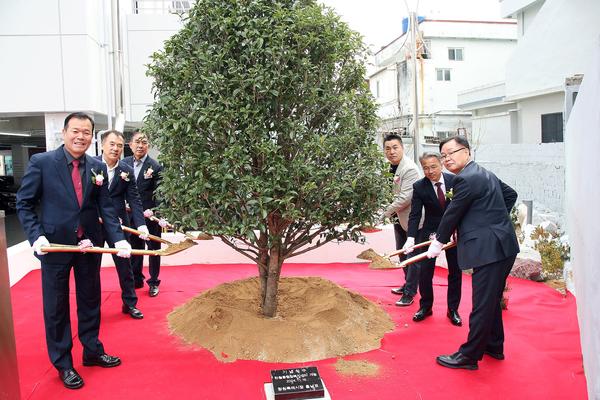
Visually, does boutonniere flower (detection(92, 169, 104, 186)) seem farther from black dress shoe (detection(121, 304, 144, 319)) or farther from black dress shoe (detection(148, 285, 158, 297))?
black dress shoe (detection(148, 285, 158, 297))

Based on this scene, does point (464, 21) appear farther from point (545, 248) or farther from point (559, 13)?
point (545, 248)

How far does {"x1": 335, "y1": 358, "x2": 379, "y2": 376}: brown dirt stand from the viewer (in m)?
3.64

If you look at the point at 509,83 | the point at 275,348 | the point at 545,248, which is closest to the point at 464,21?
the point at 509,83

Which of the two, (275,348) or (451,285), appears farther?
(451,285)

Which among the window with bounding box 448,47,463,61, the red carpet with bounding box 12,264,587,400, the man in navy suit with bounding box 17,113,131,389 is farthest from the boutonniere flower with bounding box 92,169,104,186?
the window with bounding box 448,47,463,61

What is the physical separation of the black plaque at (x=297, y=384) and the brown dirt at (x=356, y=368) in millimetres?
411

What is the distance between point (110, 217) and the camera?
3.89 m

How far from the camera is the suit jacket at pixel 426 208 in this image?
4.84 meters

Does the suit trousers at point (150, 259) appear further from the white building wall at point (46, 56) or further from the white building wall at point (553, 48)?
the white building wall at point (553, 48)

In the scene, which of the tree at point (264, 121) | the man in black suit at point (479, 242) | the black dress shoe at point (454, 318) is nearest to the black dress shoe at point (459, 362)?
the man in black suit at point (479, 242)

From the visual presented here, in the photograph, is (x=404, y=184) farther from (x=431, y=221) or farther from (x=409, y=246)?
(x=409, y=246)

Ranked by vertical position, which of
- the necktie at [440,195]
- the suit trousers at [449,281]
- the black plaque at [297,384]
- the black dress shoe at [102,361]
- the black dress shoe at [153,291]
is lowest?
the black dress shoe at [102,361]

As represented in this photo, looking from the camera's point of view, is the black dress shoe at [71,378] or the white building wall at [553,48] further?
the white building wall at [553,48]

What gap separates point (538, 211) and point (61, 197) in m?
9.29
